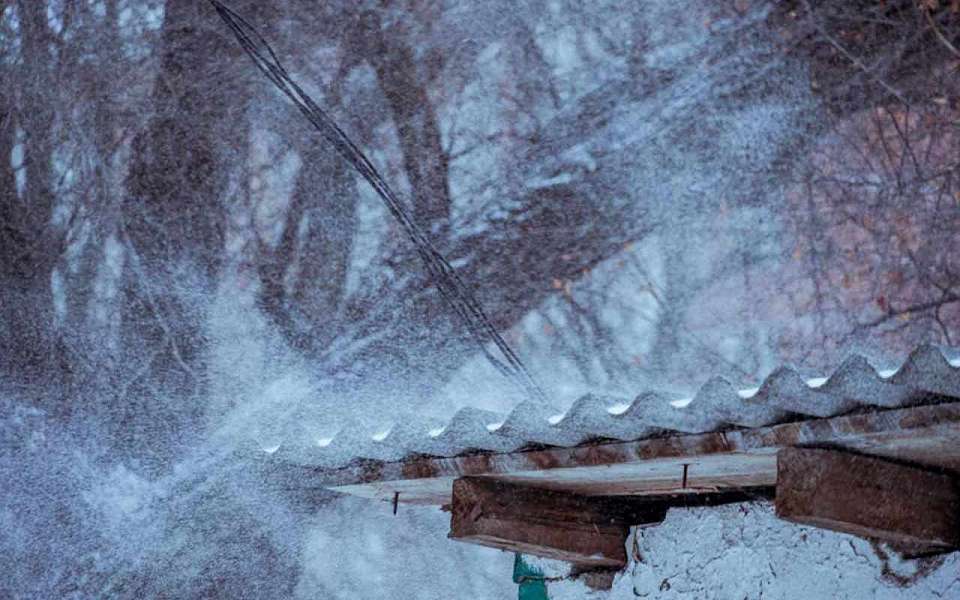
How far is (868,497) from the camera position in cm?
260

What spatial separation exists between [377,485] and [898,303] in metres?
5.54

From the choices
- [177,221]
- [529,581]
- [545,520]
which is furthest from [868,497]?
[177,221]

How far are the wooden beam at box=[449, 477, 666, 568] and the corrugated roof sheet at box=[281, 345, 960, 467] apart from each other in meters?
0.15

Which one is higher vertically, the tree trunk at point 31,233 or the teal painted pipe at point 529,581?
the tree trunk at point 31,233

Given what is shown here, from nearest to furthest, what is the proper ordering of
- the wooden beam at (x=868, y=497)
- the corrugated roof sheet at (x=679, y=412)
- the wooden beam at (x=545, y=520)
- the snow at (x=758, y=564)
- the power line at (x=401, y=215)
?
1. the corrugated roof sheet at (x=679, y=412)
2. the wooden beam at (x=868, y=497)
3. the snow at (x=758, y=564)
4. the wooden beam at (x=545, y=520)
5. the power line at (x=401, y=215)

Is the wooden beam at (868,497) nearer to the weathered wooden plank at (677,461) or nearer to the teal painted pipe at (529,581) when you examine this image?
the weathered wooden plank at (677,461)

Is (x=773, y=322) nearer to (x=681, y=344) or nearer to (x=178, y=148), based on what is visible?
(x=681, y=344)

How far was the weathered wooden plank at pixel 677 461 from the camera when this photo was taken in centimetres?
234

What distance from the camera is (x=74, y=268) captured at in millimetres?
9539

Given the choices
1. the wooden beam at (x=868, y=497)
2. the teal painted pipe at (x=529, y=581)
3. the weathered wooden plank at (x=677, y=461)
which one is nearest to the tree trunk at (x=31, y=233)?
the teal painted pipe at (x=529, y=581)

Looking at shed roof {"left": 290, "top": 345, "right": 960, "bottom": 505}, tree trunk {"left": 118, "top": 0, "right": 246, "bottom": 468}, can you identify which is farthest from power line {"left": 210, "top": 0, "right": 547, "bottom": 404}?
shed roof {"left": 290, "top": 345, "right": 960, "bottom": 505}

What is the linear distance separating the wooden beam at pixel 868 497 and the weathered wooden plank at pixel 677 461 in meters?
0.04

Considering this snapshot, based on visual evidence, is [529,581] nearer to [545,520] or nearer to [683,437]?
[545,520]

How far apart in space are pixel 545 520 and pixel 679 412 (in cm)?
85
